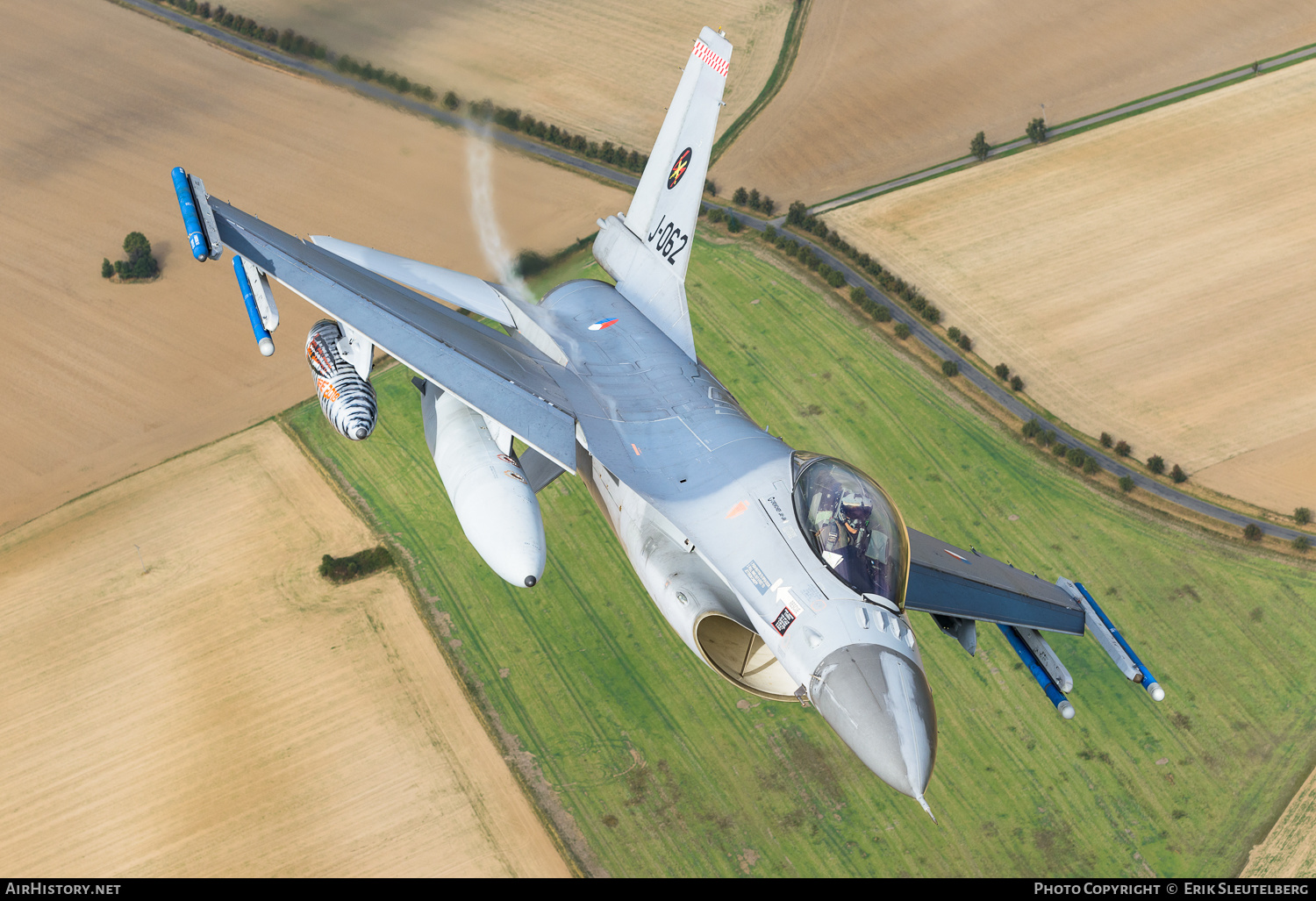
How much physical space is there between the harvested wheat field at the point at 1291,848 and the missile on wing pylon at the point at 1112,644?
3402mm

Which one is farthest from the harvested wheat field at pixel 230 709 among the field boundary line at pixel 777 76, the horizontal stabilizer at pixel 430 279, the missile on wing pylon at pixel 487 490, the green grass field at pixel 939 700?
the field boundary line at pixel 777 76

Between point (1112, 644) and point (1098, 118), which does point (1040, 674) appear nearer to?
point (1112, 644)

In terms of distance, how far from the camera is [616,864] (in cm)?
2288

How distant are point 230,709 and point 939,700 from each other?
16.6m

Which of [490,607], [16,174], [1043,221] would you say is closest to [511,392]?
[490,607]

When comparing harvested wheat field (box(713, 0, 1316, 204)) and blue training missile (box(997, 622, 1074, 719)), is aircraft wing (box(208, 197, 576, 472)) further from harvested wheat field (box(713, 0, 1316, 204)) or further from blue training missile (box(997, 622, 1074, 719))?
harvested wheat field (box(713, 0, 1316, 204))

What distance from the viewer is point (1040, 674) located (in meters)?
23.2

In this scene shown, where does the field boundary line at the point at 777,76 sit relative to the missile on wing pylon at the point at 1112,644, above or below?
above

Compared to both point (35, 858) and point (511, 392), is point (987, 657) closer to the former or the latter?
point (511, 392)

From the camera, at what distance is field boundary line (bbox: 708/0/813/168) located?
44.6m

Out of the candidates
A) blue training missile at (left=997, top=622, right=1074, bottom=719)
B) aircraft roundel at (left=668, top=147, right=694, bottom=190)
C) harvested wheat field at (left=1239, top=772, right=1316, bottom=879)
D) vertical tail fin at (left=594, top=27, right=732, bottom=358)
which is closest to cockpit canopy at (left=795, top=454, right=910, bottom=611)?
blue training missile at (left=997, top=622, right=1074, bottom=719)

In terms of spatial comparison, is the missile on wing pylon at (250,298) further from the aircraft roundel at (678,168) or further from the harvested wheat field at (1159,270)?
the harvested wheat field at (1159,270)

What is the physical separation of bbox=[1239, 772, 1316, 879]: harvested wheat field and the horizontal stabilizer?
2066 centimetres

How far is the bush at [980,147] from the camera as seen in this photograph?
42500mm
